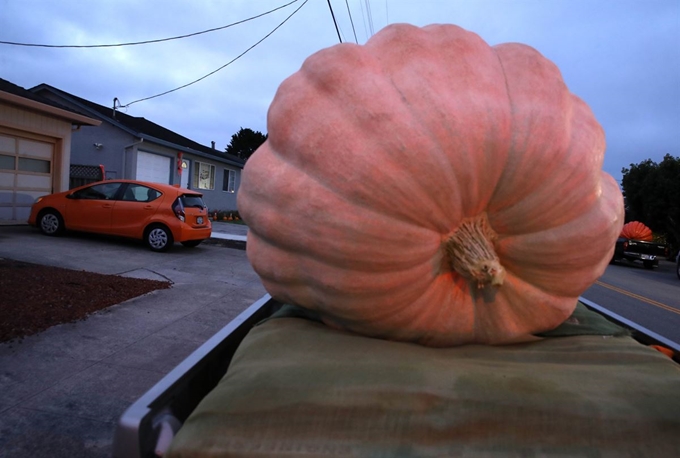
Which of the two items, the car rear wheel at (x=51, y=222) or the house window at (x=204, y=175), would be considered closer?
the car rear wheel at (x=51, y=222)

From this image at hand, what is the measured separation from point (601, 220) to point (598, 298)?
1060 centimetres

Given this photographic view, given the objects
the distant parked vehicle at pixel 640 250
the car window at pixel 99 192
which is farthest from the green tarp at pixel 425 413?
the distant parked vehicle at pixel 640 250

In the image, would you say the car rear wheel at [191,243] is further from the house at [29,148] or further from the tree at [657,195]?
the tree at [657,195]

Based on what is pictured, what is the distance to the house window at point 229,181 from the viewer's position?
28638 millimetres

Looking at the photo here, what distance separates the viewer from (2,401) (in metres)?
3.83

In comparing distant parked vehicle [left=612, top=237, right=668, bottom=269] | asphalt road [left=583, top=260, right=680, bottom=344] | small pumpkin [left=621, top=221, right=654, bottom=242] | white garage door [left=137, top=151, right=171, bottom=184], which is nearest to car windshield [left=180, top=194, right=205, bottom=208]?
white garage door [left=137, top=151, right=171, bottom=184]

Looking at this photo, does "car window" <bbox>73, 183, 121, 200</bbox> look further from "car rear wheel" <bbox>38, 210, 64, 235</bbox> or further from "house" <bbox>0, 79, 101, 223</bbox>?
"house" <bbox>0, 79, 101, 223</bbox>

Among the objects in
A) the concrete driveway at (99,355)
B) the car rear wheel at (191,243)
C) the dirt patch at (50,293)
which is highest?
the car rear wheel at (191,243)

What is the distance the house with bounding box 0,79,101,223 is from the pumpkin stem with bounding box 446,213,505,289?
13.2 metres

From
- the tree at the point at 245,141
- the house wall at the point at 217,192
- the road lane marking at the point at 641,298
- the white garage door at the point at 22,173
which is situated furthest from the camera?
the tree at the point at 245,141

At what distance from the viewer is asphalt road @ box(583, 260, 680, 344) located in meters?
9.22

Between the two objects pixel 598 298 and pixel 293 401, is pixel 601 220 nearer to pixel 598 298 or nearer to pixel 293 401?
pixel 293 401

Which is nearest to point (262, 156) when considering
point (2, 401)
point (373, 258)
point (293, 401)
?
point (373, 258)

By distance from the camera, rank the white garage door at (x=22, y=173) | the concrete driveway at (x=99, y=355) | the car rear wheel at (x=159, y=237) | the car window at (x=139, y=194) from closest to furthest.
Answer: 1. the concrete driveway at (x=99, y=355)
2. the car rear wheel at (x=159, y=237)
3. the car window at (x=139, y=194)
4. the white garage door at (x=22, y=173)
